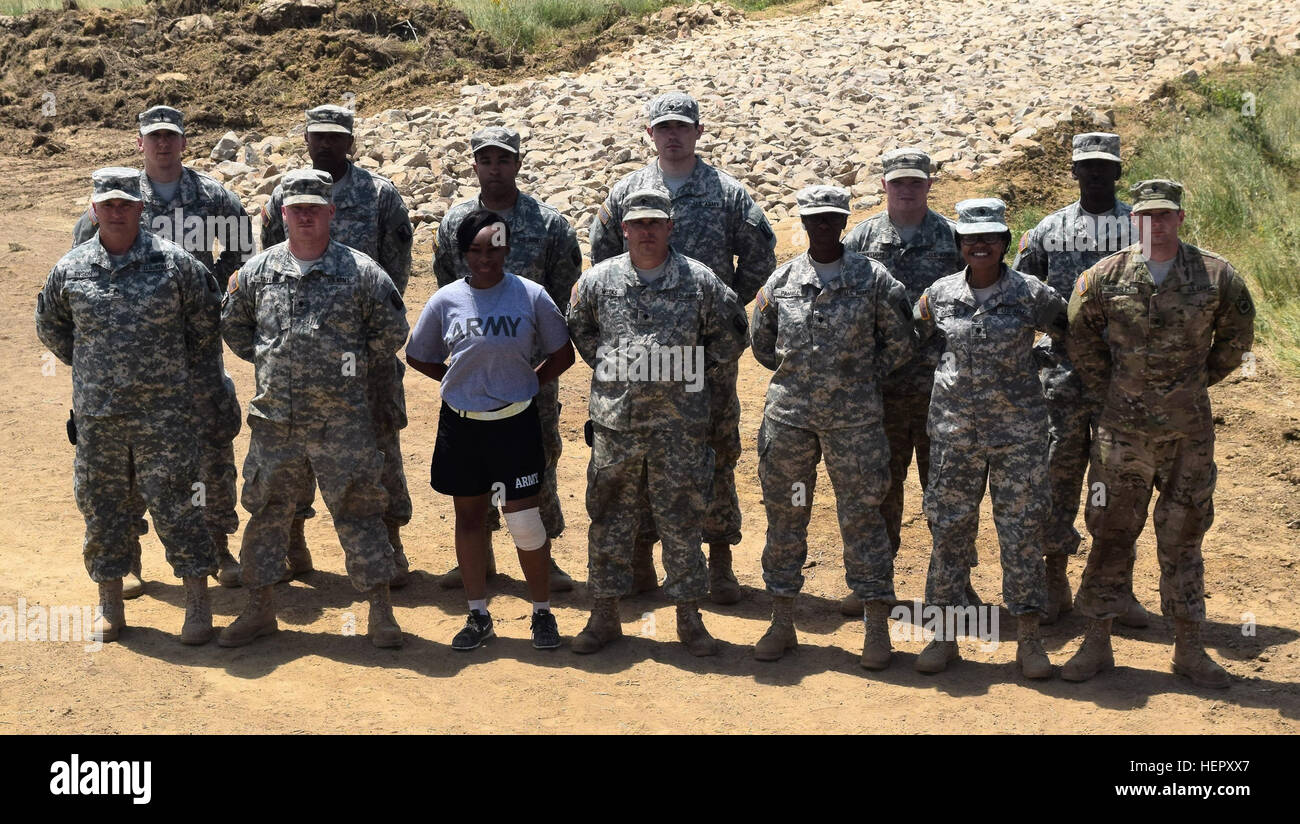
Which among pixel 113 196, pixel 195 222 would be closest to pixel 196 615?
pixel 113 196

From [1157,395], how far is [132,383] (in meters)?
5.39

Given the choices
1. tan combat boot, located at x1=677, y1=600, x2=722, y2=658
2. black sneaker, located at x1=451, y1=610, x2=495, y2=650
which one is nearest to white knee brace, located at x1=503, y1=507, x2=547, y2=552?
black sneaker, located at x1=451, y1=610, x2=495, y2=650

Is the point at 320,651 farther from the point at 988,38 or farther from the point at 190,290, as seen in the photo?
the point at 988,38

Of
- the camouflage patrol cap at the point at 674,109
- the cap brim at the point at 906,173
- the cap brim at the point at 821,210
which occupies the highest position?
the camouflage patrol cap at the point at 674,109

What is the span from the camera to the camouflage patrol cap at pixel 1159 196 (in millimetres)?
6754

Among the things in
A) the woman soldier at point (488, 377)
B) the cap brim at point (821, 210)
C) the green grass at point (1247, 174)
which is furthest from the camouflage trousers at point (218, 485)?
the green grass at point (1247, 174)

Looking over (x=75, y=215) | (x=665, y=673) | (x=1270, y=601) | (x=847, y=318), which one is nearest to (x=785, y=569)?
(x=665, y=673)

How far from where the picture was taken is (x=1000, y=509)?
7.05 metres

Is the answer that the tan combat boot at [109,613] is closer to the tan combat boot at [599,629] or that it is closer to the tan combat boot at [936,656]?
the tan combat boot at [599,629]

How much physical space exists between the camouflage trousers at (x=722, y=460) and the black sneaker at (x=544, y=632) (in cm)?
84

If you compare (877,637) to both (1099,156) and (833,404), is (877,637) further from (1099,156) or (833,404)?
(1099,156)

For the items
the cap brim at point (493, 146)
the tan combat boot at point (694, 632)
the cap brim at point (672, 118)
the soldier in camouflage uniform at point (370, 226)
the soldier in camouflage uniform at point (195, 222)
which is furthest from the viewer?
the soldier in camouflage uniform at point (195, 222)

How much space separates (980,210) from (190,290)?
14.1ft

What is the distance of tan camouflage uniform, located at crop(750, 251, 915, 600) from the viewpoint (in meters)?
7.18
